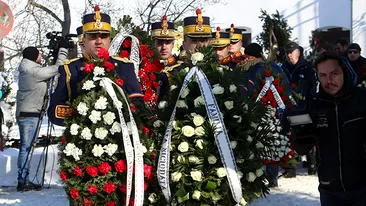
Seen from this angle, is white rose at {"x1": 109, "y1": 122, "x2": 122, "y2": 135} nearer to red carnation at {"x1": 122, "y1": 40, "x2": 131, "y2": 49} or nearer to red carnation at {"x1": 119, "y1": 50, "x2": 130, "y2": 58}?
red carnation at {"x1": 119, "y1": 50, "x2": 130, "y2": 58}

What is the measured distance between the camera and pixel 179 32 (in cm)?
993

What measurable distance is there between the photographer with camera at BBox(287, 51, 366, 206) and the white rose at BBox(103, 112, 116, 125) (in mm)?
1488

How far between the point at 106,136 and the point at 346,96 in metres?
1.95

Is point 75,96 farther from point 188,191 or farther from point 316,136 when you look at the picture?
point 316,136

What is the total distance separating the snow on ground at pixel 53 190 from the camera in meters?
7.92

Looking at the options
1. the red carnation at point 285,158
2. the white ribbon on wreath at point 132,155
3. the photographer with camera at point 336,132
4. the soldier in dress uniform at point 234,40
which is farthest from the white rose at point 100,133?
the soldier in dress uniform at point 234,40

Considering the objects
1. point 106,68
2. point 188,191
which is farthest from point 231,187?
point 106,68

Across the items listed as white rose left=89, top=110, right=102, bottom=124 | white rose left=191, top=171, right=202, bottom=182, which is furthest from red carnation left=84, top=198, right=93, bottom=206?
white rose left=191, top=171, right=202, bottom=182

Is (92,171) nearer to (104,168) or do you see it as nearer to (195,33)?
(104,168)

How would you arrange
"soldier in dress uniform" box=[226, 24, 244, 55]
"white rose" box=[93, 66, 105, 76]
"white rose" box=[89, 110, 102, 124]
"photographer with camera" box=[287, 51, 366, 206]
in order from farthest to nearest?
"soldier in dress uniform" box=[226, 24, 244, 55], "white rose" box=[93, 66, 105, 76], "white rose" box=[89, 110, 102, 124], "photographer with camera" box=[287, 51, 366, 206]

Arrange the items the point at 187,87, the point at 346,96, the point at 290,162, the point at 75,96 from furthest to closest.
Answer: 1. the point at 290,162
2. the point at 75,96
3. the point at 187,87
4. the point at 346,96

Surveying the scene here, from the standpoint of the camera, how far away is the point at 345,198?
165 inches

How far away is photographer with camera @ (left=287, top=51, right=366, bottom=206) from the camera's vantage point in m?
4.14

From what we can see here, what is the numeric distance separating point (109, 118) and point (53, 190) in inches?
183
